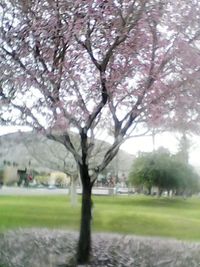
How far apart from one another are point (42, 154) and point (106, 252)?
94 cm

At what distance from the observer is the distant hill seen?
4598 millimetres

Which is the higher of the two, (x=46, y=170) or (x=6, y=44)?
(x=6, y=44)

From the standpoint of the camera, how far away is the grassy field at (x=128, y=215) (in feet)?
15.1

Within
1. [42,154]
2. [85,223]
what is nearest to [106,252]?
[85,223]

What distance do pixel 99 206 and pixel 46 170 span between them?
1.81ft

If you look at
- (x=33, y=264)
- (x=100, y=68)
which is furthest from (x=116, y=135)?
(x=33, y=264)

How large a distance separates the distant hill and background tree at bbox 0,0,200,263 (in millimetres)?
85

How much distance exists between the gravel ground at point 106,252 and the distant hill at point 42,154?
0.56 m

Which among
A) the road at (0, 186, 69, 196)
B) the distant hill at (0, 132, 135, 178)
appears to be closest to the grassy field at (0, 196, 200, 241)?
the road at (0, 186, 69, 196)

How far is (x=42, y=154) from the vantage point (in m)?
4.73

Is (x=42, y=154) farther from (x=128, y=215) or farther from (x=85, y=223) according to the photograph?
(x=128, y=215)

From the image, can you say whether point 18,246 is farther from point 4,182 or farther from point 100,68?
point 100,68

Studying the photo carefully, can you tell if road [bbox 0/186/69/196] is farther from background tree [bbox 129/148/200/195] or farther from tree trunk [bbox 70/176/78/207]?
background tree [bbox 129/148/200/195]

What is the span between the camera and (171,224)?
15.1 ft
